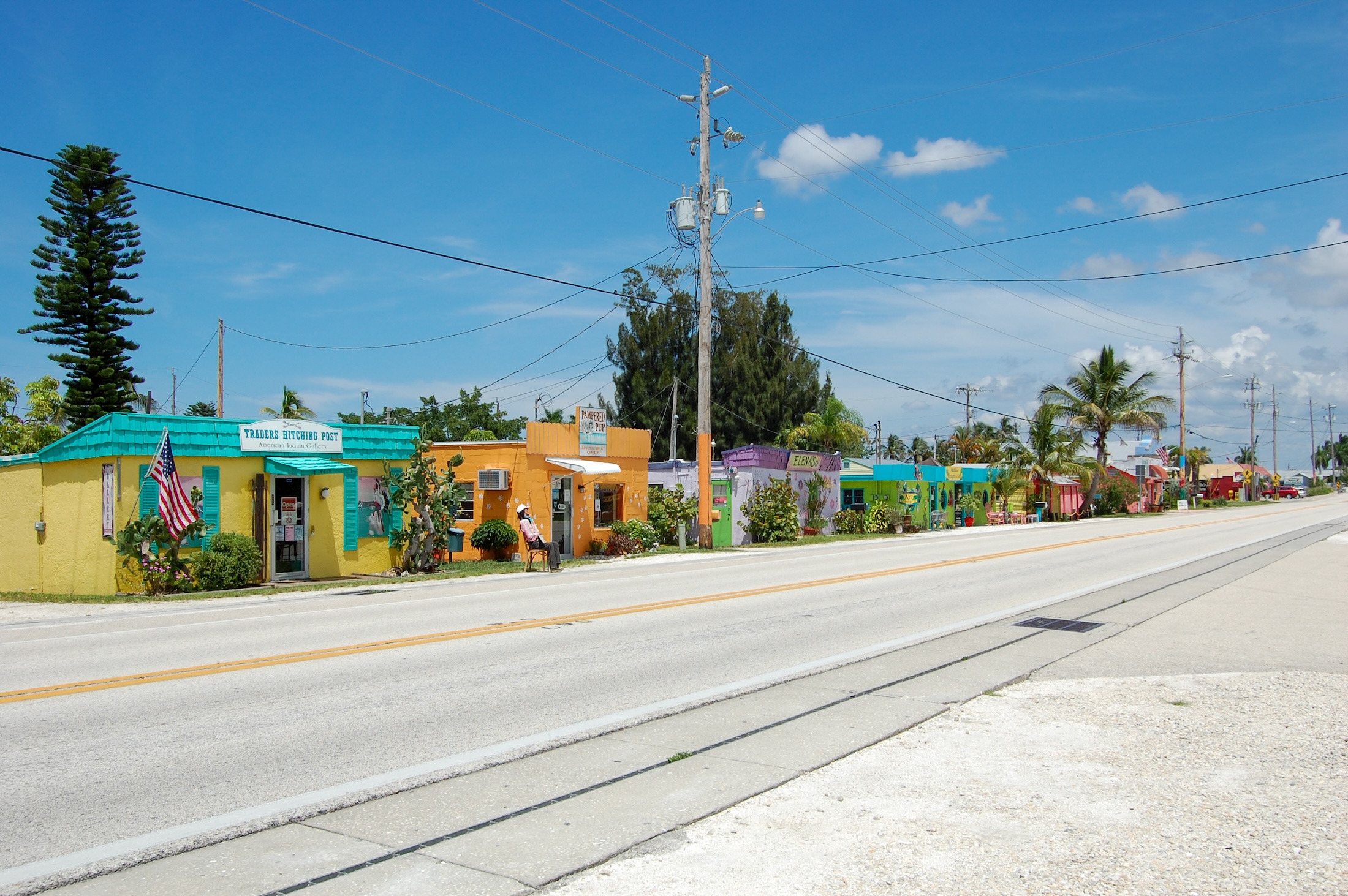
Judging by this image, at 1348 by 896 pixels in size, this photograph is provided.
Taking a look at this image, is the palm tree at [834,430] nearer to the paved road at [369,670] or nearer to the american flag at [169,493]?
the paved road at [369,670]


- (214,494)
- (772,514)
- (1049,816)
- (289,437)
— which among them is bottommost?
(1049,816)

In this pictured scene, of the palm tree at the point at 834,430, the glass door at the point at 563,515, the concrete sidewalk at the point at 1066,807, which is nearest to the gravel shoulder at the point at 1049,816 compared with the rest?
the concrete sidewalk at the point at 1066,807

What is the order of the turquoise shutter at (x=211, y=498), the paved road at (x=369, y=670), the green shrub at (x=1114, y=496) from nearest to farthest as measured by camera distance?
the paved road at (x=369, y=670)
the turquoise shutter at (x=211, y=498)
the green shrub at (x=1114, y=496)

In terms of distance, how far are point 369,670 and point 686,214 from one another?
22499 millimetres

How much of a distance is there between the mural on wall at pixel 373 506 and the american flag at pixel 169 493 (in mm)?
4559

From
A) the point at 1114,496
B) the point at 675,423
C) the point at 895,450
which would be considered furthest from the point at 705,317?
the point at 895,450

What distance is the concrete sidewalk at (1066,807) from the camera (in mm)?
4473

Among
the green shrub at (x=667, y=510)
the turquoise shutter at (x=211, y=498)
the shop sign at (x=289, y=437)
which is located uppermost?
the shop sign at (x=289, y=437)

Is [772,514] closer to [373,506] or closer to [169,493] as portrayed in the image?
[373,506]

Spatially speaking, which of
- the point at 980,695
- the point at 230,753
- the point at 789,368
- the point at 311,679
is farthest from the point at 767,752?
the point at 789,368

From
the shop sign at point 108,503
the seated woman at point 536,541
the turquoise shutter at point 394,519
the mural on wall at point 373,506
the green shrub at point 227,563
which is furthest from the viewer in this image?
the turquoise shutter at point 394,519

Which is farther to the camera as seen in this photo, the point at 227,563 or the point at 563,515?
the point at 563,515

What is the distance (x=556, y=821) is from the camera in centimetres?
521

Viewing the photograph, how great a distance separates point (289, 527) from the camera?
69.9 feet
